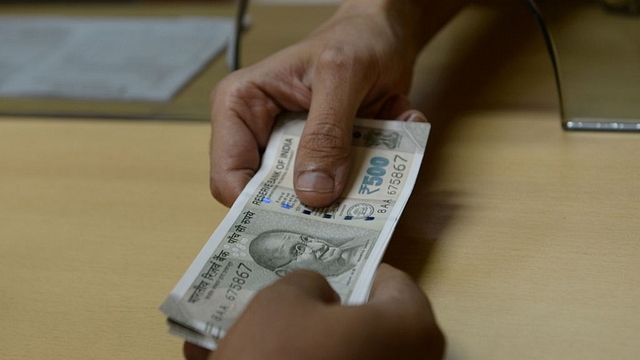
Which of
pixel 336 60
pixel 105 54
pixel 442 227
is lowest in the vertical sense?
pixel 105 54

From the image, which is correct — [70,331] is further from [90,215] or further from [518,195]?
[518,195]

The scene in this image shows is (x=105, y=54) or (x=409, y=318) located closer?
(x=409, y=318)

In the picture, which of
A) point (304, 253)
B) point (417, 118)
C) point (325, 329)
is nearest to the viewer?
point (325, 329)

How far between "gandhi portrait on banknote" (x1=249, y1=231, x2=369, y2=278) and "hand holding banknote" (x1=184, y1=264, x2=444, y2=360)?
94mm

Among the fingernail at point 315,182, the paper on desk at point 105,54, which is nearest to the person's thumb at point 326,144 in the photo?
the fingernail at point 315,182

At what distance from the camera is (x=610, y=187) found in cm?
78

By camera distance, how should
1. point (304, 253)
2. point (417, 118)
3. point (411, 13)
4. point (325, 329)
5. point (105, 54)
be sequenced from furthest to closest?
point (105, 54)
point (411, 13)
point (417, 118)
point (304, 253)
point (325, 329)

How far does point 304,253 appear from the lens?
2.18ft

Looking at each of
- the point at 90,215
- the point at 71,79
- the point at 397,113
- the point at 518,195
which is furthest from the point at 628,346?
the point at 71,79

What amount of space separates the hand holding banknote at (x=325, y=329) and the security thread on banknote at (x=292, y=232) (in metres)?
0.05

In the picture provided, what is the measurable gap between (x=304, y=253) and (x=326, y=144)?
114 millimetres

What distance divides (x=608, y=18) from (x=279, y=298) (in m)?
0.72

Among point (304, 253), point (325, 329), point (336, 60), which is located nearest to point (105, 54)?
point (336, 60)

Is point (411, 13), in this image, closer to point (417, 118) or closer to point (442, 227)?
point (417, 118)
